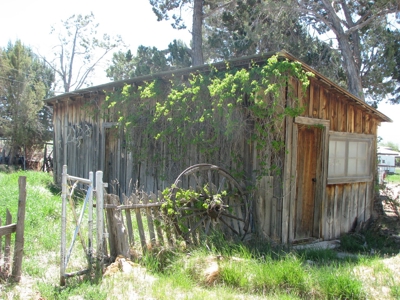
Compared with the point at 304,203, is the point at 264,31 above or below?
above

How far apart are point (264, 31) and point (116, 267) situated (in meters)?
13.1

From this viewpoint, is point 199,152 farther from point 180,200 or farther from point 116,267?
point 116,267

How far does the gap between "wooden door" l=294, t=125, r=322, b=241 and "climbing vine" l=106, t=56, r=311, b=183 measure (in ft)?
3.67

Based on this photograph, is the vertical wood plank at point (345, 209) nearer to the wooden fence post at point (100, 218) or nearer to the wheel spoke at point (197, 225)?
the wheel spoke at point (197, 225)

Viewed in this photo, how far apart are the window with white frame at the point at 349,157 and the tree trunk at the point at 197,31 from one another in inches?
402

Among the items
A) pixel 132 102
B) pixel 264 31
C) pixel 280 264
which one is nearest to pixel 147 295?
pixel 280 264

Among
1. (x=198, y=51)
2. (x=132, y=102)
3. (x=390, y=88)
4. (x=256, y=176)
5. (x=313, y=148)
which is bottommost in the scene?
(x=256, y=176)

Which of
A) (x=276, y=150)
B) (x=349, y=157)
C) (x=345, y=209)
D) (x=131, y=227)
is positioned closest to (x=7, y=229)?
(x=131, y=227)

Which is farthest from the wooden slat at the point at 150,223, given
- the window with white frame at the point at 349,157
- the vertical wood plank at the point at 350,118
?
the vertical wood plank at the point at 350,118

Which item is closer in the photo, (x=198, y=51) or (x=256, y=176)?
(x=256, y=176)

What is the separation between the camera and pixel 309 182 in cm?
812

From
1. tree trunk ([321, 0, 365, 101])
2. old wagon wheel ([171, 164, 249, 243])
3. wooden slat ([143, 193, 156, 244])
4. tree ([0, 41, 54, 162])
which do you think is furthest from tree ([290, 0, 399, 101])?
tree ([0, 41, 54, 162])

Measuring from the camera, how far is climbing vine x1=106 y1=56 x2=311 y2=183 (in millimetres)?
6633

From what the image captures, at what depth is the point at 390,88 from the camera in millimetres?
17156
